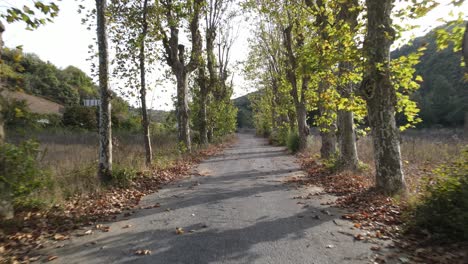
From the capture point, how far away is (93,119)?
117 feet

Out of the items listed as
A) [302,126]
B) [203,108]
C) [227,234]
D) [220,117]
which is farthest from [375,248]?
[220,117]

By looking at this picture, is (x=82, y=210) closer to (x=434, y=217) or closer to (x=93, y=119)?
(x=434, y=217)

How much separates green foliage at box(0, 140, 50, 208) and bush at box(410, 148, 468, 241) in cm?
662

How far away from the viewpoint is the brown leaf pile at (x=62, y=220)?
5109 mm

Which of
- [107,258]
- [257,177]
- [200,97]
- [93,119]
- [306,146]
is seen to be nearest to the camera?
[107,258]

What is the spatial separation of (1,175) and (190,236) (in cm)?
323

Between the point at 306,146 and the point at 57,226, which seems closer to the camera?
the point at 57,226

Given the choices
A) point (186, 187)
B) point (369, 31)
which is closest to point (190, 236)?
point (186, 187)

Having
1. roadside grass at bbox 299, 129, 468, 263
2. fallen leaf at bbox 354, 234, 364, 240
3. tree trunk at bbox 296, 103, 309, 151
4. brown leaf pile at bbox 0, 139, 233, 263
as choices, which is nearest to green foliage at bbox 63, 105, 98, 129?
tree trunk at bbox 296, 103, 309, 151

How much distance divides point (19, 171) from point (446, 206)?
6.98 m

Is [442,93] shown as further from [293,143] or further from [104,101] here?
[104,101]

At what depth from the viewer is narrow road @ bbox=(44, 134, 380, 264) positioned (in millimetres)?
4762

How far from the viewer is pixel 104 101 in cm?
1002

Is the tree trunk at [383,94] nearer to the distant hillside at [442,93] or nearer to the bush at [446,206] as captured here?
the bush at [446,206]
